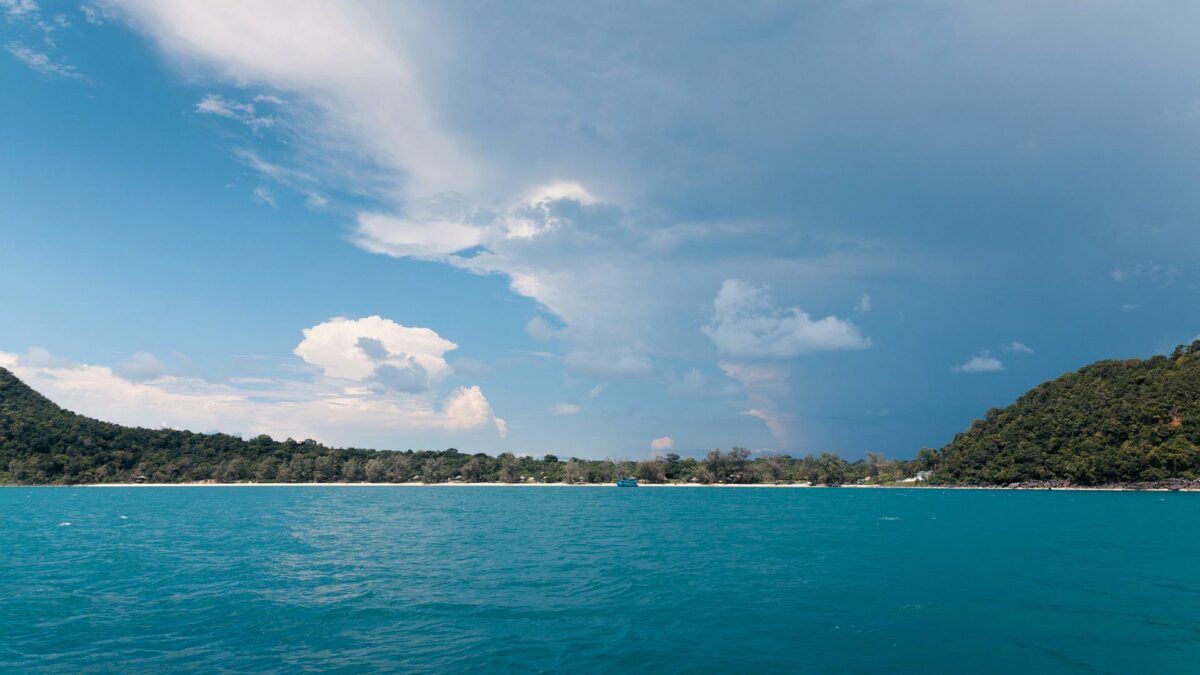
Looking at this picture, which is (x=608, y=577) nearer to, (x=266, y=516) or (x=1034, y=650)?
(x=1034, y=650)

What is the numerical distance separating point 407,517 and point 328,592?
62.2 m

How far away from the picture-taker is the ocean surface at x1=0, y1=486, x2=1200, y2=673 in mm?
22328

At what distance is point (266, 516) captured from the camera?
9494cm

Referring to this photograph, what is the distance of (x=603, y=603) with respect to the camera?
3164 centimetres

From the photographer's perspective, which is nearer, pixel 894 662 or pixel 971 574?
pixel 894 662

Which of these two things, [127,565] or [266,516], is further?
[266,516]

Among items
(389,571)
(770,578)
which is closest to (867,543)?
(770,578)

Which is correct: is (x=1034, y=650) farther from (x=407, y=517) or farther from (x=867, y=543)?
(x=407, y=517)

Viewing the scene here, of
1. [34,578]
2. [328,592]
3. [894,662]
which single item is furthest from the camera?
[34,578]

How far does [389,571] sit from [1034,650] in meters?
37.1

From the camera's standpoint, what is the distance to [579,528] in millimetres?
75500

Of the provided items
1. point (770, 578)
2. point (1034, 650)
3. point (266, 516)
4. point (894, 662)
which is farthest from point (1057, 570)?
point (266, 516)

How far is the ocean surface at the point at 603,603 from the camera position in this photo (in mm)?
22328

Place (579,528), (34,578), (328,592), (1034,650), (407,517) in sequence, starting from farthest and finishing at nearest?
(407,517)
(579,528)
(34,578)
(328,592)
(1034,650)
